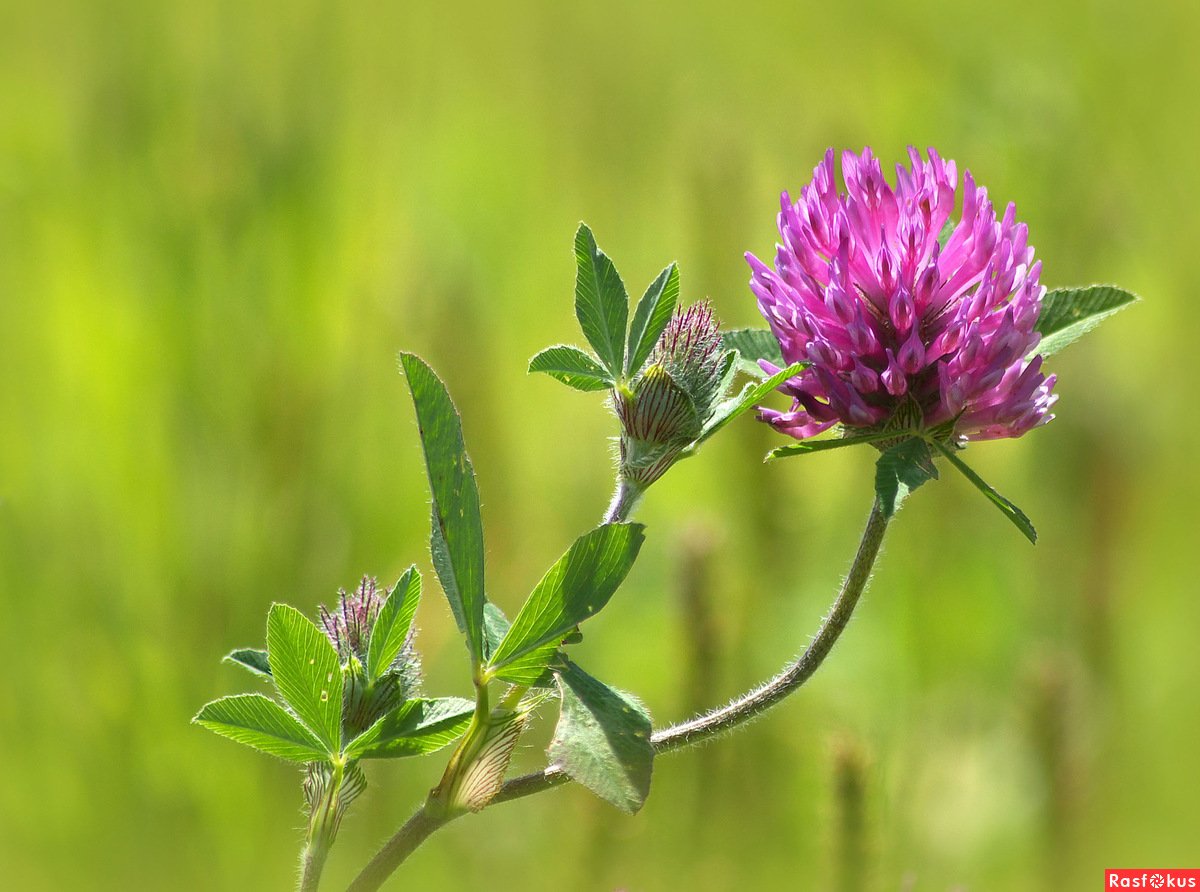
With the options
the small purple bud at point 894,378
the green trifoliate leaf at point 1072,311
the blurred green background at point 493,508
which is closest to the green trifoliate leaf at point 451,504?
the small purple bud at point 894,378

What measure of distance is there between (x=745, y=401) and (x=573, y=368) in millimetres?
109

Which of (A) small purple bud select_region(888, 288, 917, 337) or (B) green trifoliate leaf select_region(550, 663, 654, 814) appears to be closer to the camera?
(B) green trifoliate leaf select_region(550, 663, 654, 814)

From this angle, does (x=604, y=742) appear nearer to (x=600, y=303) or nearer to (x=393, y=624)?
(x=393, y=624)

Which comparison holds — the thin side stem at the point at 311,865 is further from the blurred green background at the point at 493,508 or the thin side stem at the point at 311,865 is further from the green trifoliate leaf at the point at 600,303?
the blurred green background at the point at 493,508

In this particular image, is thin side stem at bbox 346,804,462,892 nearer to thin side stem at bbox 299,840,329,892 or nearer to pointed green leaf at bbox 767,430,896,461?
thin side stem at bbox 299,840,329,892

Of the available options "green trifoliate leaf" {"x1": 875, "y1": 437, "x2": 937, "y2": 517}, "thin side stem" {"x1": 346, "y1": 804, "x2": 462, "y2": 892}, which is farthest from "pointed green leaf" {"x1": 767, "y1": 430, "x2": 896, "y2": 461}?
"thin side stem" {"x1": 346, "y1": 804, "x2": 462, "y2": 892}

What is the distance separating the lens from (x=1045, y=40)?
2953 millimetres

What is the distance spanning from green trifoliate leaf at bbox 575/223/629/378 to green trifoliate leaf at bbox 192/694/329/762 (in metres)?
0.27

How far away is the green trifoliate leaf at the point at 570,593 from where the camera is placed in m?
0.73

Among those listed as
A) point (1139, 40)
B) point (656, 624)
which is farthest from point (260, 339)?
point (1139, 40)

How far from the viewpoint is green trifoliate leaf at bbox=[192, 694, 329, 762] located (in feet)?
2.48

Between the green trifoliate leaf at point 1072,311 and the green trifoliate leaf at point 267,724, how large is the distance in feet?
1.71

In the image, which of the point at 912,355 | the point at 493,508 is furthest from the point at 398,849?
the point at 493,508

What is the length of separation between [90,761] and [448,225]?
130 cm
